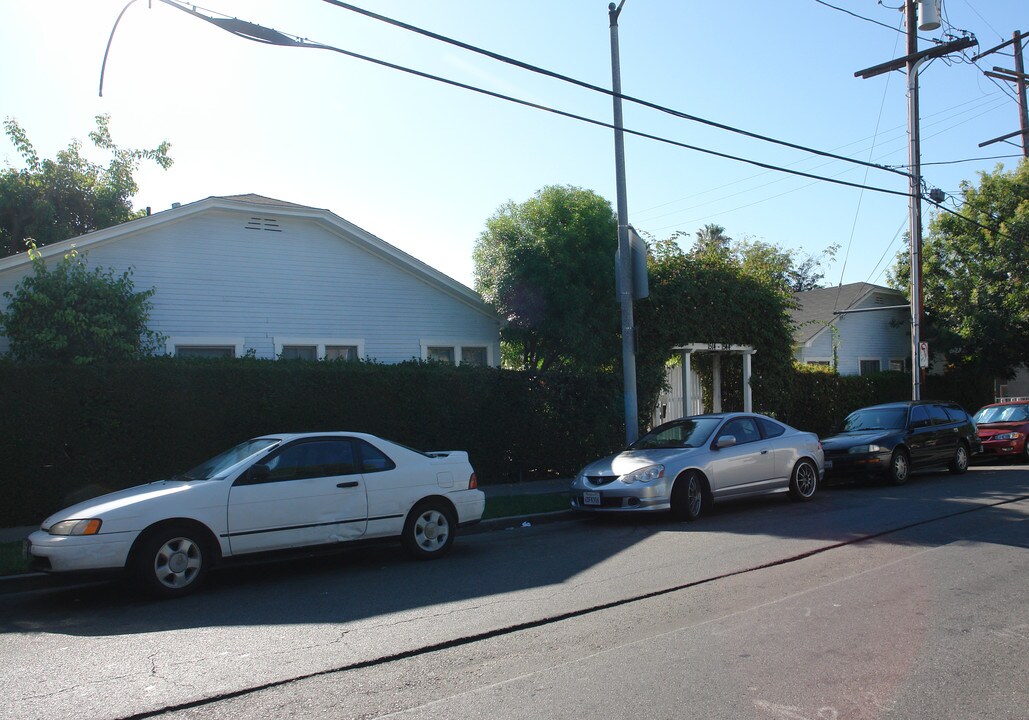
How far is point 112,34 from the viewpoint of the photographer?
9.73 meters

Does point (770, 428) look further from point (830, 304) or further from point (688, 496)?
point (830, 304)

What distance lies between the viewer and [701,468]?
11.7 metres

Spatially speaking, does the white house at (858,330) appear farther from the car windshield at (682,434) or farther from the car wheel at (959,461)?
the car windshield at (682,434)

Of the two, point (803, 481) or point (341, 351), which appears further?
point (341, 351)

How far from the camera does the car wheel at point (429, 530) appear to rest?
9.16 metres

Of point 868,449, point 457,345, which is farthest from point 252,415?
point 868,449

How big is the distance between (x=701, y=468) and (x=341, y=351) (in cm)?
854

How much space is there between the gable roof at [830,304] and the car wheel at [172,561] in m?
23.8

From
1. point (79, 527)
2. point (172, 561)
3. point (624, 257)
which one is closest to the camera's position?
point (79, 527)

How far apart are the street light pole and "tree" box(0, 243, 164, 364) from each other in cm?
839

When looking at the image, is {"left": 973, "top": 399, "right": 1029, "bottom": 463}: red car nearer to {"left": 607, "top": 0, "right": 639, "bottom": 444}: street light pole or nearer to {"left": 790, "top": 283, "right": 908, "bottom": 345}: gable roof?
{"left": 790, "top": 283, "right": 908, "bottom": 345}: gable roof

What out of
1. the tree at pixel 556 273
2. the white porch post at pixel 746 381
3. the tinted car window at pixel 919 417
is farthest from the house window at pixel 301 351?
the tinted car window at pixel 919 417

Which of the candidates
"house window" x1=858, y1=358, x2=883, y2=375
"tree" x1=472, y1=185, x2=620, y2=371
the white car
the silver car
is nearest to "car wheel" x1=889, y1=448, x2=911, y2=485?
the silver car

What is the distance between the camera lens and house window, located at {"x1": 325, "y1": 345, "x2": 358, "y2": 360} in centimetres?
1705
